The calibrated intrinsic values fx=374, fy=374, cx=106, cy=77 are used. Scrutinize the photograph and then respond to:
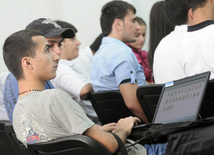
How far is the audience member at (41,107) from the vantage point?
61.8 inches

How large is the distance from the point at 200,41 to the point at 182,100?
51 cm

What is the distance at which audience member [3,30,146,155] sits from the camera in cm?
157

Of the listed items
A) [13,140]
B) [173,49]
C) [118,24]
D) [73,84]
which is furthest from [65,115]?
[118,24]

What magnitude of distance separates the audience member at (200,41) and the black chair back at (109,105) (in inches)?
20.4

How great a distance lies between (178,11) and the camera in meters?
2.40

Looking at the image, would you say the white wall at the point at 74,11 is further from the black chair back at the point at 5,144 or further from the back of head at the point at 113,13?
the black chair back at the point at 5,144

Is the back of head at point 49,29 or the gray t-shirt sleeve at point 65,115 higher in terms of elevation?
the back of head at point 49,29

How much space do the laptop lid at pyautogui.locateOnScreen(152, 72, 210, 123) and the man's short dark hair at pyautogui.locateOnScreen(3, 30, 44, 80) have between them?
677mm

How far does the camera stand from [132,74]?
257 centimetres

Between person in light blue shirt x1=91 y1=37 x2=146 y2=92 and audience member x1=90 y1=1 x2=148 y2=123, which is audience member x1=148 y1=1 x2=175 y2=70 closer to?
audience member x1=90 y1=1 x2=148 y2=123

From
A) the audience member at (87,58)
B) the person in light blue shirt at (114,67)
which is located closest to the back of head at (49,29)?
the person in light blue shirt at (114,67)

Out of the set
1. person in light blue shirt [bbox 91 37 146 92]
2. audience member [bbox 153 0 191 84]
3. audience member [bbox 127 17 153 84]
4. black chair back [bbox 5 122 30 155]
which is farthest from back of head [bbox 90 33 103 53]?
black chair back [bbox 5 122 30 155]

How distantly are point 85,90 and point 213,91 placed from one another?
1299 mm

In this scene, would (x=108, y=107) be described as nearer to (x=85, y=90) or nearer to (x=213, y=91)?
(x=85, y=90)
